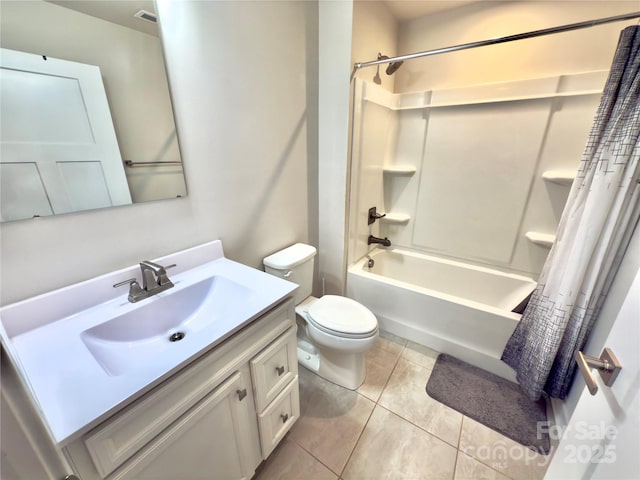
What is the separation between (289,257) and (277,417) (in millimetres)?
800

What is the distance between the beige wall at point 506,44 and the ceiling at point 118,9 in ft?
6.19

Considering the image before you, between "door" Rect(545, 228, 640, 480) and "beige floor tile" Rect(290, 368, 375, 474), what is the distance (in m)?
0.85

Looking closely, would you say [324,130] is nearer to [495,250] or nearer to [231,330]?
[231,330]

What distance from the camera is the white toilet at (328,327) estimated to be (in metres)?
1.40

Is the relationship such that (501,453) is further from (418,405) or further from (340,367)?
(340,367)

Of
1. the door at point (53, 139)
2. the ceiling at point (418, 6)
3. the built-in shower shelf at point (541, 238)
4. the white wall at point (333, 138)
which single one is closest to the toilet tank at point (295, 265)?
the white wall at point (333, 138)

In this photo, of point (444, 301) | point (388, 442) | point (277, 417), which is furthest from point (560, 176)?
point (277, 417)

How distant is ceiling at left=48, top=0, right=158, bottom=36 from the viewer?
80 cm

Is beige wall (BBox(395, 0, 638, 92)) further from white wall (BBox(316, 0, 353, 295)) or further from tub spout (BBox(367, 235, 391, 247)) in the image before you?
tub spout (BBox(367, 235, 391, 247))

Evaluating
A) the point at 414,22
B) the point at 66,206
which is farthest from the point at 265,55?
the point at 414,22

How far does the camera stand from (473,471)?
1.17 m

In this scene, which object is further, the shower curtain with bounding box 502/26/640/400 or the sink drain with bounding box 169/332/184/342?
the shower curtain with bounding box 502/26/640/400

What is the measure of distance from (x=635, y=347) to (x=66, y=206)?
4.90 ft

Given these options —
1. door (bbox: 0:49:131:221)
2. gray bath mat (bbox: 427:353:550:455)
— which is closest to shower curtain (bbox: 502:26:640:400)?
gray bath mat (bbox: 427:353:550:455)
